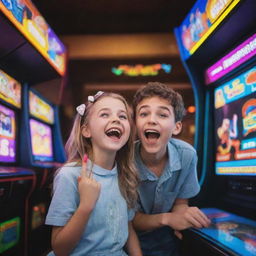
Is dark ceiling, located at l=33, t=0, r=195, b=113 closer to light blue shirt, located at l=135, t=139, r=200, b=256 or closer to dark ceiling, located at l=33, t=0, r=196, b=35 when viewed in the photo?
dark ceiling, located at l=33, t=0, r=196, b=35

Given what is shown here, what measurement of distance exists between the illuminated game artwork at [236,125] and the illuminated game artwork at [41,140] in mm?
1812

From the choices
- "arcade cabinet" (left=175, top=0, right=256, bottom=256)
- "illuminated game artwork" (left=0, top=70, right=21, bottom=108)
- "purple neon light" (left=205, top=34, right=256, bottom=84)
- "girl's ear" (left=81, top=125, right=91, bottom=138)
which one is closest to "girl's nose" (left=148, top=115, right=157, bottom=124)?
"girl's ear" (left=81, top=125, right=91, bottom=138)

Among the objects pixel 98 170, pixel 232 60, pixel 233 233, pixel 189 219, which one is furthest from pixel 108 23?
pixel 233 233

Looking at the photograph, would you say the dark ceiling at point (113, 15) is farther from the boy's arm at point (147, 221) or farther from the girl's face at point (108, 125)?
the boy's arm at point (147, 221)

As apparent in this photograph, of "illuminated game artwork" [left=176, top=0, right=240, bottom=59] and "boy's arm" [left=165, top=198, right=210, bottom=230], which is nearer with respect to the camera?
"boy's arm" [left=165, top=198, right=210, bottom=230]

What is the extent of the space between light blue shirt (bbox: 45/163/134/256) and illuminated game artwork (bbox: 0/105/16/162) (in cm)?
117

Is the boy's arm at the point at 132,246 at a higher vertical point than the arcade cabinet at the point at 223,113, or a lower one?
lower

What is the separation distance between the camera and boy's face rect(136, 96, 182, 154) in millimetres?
1627

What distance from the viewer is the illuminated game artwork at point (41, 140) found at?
2921 mm

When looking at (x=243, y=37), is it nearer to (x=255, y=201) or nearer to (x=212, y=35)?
(x=212, y=35)

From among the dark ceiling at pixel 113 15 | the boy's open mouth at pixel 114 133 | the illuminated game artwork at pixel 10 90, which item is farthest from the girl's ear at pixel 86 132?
the dark ceiling at pixel 113 15

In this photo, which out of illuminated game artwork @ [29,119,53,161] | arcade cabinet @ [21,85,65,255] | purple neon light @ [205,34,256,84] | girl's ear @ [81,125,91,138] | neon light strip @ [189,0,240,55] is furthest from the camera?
illuminated game artwork @ [29,119,53,161]

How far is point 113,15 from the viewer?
4.97m

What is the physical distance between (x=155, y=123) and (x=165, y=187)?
1.39 ft
